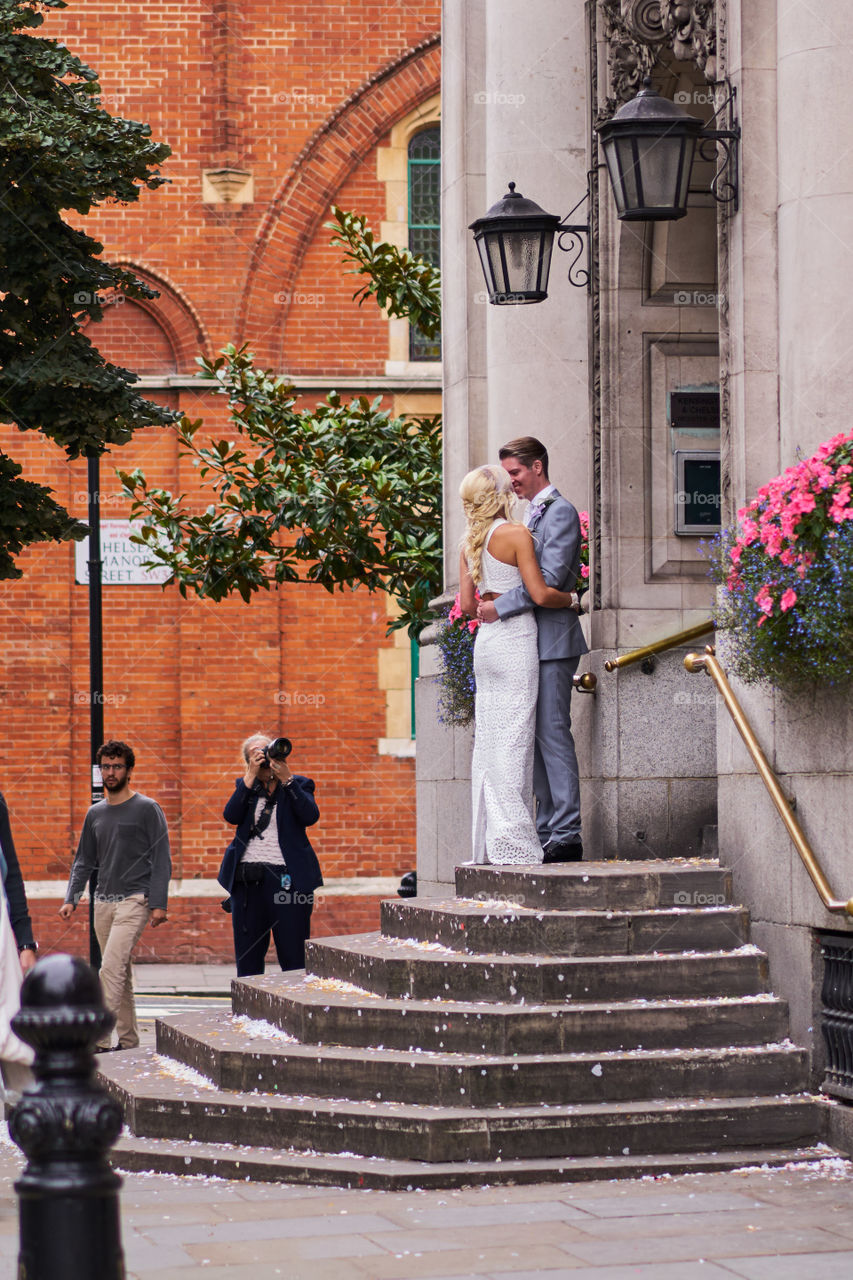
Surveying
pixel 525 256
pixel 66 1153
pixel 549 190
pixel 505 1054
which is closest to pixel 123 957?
pixel 505 1054

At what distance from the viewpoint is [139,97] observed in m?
22.2

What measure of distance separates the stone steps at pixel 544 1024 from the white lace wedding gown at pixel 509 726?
143cm

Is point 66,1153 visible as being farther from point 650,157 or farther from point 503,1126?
point 650,157

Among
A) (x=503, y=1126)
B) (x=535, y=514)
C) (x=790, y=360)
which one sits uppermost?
(x=790, y=360)

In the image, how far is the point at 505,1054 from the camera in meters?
7.57

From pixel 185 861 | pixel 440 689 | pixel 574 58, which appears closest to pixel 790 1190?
pixel 440 689

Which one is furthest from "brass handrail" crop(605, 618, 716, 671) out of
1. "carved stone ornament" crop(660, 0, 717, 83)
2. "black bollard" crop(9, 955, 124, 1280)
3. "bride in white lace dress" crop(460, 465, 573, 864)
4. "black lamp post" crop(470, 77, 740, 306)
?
"black bollard" crop(9, 955, 124, 1280)

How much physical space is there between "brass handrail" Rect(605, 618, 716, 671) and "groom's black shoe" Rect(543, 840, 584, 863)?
103 centimetres

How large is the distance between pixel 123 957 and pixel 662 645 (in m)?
4.11

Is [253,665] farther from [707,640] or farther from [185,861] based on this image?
[707,640]

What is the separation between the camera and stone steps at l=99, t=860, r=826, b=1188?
23.9ft

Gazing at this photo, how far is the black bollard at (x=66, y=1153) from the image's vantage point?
12.6 feet

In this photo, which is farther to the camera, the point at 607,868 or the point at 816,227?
the point at 607,868

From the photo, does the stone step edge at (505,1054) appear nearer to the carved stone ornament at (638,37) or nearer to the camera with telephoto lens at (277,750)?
the camera with telephoto lens at (277,750)
